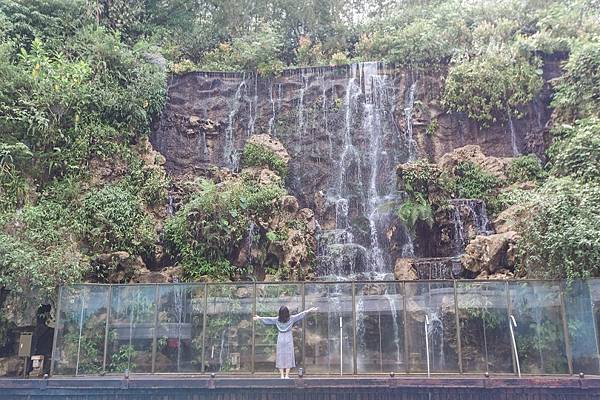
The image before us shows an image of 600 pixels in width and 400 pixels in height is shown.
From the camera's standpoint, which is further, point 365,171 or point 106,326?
point 365,171

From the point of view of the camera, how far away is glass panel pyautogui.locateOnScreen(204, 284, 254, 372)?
1075 centimetres

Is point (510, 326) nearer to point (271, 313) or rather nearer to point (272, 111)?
point (271, 313)

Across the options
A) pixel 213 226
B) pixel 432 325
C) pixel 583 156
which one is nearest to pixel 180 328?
pixel 432 325

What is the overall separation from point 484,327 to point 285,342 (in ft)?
13.2

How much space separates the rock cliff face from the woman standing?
9.83m

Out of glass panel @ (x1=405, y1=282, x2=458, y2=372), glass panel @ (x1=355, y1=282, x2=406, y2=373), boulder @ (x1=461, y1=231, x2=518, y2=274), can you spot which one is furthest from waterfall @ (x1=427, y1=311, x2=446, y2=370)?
boulder @ (x1=461, y1=231, x2=518, y2=274)

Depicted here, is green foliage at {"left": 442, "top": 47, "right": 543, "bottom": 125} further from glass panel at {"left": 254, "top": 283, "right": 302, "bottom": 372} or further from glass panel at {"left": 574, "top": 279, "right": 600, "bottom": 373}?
glass panel at {"left": 254, "top": 283, "right": 302, "bottom": 372}

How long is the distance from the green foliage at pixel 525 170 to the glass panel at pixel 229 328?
1285 cm

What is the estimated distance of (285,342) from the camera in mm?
10086

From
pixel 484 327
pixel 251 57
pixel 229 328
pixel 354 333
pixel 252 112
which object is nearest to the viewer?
pixel 484 327

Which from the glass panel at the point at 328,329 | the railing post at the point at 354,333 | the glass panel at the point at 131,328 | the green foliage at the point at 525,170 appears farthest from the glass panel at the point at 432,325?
the green foliage at the point at 525,170

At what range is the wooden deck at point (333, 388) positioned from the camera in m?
9.66

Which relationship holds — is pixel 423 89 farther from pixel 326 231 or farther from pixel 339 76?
pixel 326 231

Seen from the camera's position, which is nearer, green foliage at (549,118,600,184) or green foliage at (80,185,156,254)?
green foliage at (549,118,600,184)
